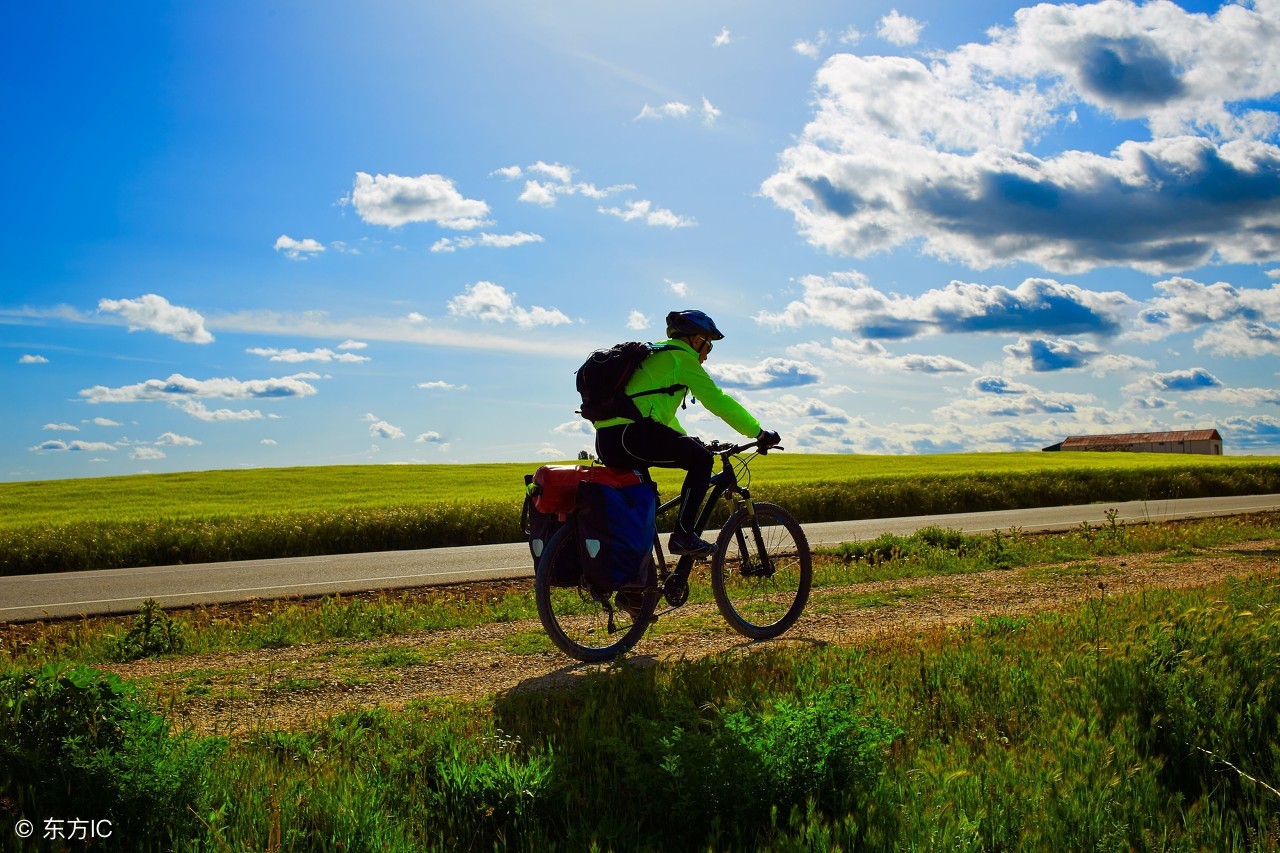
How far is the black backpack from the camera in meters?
6.37

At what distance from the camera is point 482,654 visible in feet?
24.4

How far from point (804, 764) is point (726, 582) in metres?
3.24

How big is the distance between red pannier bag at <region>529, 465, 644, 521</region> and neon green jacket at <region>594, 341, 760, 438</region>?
0.35m

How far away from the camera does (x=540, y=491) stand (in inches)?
258

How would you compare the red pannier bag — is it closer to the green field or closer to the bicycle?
the bicycle

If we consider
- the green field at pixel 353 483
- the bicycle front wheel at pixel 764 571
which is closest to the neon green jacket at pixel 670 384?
the bicycle front wheel at pixel 764 571

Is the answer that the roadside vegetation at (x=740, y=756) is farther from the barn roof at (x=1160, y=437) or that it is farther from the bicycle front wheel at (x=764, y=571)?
the barn roof at (x=1160, y=437)

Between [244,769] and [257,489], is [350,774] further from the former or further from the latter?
[257,489]

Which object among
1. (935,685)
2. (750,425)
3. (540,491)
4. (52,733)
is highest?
(750,425)

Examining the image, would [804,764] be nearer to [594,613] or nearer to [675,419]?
[675,419]

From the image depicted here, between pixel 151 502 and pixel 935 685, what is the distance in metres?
31.2

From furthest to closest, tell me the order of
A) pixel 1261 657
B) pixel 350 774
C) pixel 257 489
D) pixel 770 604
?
pixel 257 489
pixel 770 604
pixel 1261 657
pixel 350 774

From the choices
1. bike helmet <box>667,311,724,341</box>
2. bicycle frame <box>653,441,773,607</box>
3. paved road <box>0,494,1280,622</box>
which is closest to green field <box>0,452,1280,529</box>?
paved road <box>0,494,1280,622</box>

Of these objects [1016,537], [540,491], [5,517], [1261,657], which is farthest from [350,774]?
[5,517]
